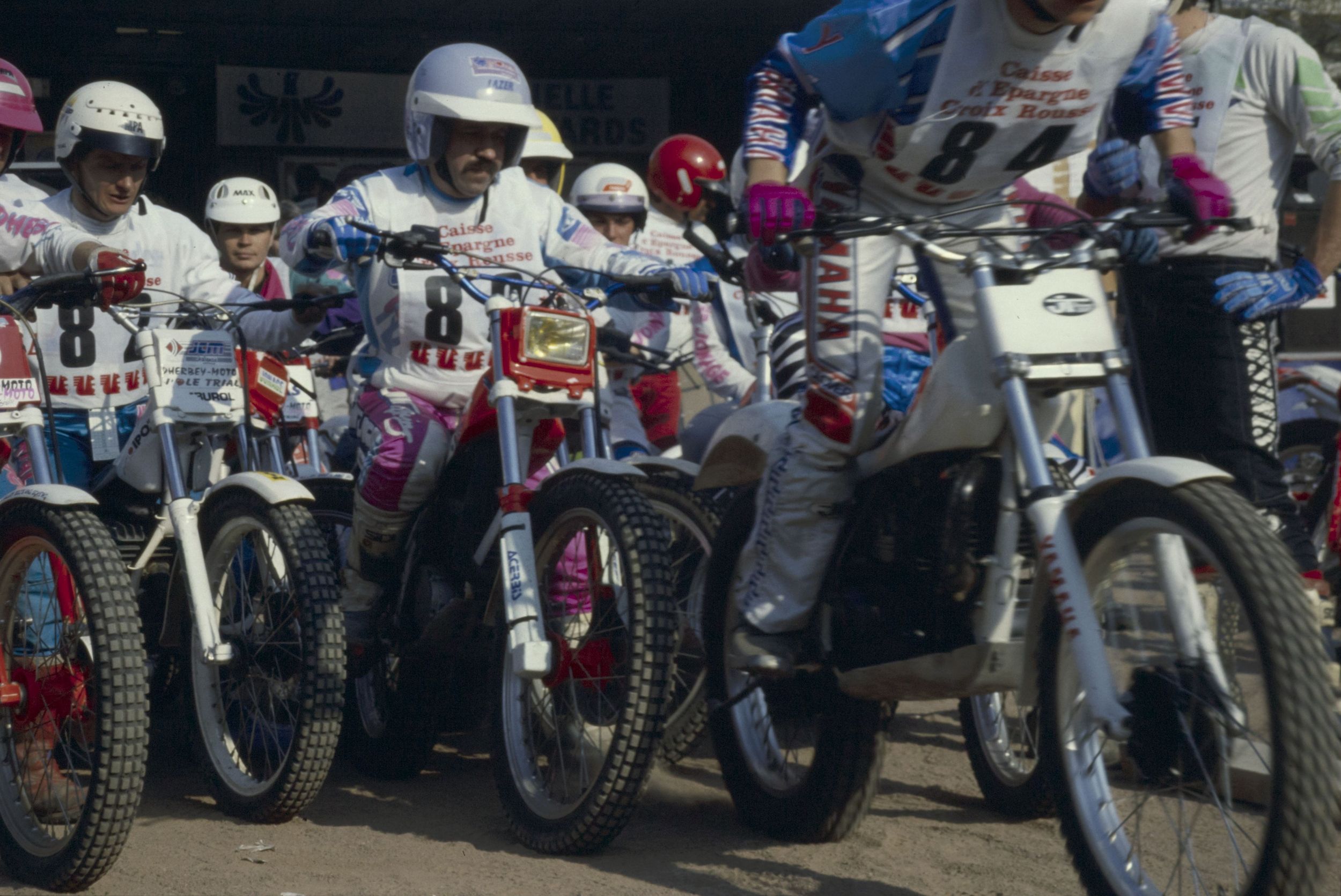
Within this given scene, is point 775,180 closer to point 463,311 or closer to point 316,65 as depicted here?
point 463,311

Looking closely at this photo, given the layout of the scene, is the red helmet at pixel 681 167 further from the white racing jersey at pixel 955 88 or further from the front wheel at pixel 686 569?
the white racing jersey at pixel 955 88

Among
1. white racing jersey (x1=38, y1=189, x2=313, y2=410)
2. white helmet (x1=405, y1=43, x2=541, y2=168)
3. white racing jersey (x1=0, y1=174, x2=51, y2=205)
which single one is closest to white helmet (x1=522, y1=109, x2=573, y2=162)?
white racing jersey (x1=38, y1=189, x2=313, y2=410)

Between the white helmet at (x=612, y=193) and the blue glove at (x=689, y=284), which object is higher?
the white helmet at (x=612, y=193)

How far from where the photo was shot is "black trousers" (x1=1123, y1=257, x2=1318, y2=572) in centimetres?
462

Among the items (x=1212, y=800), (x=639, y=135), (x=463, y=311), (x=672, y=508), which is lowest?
(x=1212, y=800)

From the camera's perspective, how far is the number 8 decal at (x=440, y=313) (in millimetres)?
4711

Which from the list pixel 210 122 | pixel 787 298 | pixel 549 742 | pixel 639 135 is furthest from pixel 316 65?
pixel 549 742

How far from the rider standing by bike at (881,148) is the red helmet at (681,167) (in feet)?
11.8

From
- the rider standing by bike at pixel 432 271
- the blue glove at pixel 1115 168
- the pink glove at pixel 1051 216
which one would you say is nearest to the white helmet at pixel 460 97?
the rider standing by bike at pixel 432 271

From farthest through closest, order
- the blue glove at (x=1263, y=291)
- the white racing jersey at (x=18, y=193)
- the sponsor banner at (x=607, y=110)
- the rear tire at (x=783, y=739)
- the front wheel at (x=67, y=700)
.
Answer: the sponsor banner at (x=607, y=110)
the white racing jersey at (x=18, y=193)
the blue glove at (x=1263, y=291)
the rear tire at (x=783, y=739)
the front wheel at (x=67, y=700)

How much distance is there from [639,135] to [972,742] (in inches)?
458

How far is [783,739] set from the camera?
4.22m

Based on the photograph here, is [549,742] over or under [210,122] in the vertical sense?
A: under

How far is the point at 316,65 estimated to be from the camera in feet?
48.4
